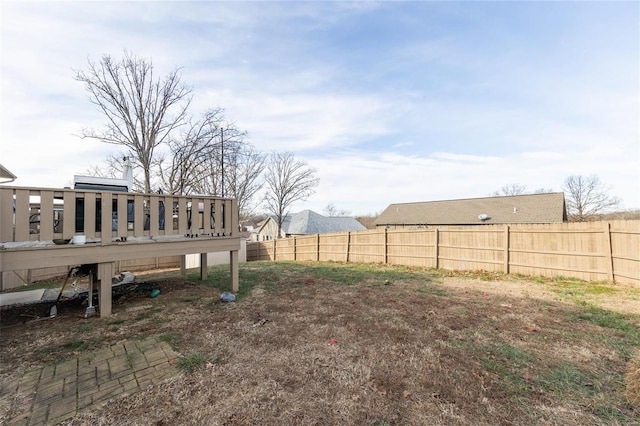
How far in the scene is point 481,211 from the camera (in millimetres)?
22922

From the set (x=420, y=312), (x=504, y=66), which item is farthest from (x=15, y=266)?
(x=504, y=66)

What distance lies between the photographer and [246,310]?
14.0 feet

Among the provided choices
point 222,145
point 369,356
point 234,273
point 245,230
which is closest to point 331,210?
point 245,230

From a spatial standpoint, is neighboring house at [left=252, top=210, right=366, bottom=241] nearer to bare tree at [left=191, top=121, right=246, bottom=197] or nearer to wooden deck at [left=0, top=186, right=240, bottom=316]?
bare tree at [left=191, top=121, right=246, bottom=197]

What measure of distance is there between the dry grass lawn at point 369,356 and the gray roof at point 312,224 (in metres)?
25.6

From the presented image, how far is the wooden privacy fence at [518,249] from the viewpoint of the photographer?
6.01 meters

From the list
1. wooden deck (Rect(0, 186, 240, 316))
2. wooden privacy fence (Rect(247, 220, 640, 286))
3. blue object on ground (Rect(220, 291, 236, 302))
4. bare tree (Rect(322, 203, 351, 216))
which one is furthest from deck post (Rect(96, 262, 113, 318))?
bare tree (Rect(322, 203, 351, 216))

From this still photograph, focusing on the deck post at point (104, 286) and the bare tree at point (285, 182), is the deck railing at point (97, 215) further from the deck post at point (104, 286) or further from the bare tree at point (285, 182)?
the bare tree at point (285, 182)

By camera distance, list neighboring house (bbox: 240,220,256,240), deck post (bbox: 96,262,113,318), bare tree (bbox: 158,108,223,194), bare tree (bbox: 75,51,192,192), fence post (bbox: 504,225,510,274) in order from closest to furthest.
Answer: deck post (bbox: 96,262,113,318) → fence post (bbox: 504,225,510,274) → bare tree (bbox: 75,51,192,192) → bare tree (bbox: 158,108,223,194) → neighboring house (bbox: 240,220,256,240)

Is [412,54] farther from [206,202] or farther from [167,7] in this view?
[206,202]

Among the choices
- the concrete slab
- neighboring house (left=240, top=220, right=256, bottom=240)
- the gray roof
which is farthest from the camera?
the gray roof

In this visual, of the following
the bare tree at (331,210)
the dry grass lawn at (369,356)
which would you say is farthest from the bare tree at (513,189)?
the dry grass lawn at (369,356)

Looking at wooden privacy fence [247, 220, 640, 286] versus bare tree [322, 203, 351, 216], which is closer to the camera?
wooden privacy fence [247, 220, 640, 286]

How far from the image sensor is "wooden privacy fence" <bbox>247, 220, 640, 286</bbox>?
19.7 ft
